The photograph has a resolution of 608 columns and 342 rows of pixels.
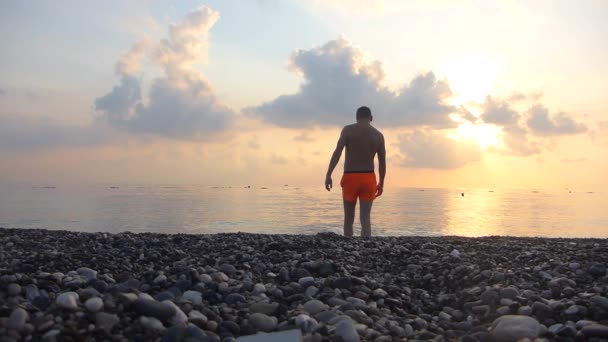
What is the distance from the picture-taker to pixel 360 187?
912cm

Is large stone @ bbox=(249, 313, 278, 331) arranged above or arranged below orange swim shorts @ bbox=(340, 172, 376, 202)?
below

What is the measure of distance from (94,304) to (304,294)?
174cm


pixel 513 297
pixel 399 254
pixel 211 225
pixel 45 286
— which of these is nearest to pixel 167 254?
pixel 45 286

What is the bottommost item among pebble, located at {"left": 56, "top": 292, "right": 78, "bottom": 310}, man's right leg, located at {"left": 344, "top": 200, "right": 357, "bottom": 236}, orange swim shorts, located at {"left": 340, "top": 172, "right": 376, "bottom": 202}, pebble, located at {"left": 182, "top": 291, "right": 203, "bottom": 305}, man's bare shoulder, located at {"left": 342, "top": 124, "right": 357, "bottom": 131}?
pebble, located at {"left": 182, "top": 291, "right": 203, "bottom": 305}

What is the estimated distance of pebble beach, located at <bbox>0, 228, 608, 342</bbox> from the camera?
330 cm

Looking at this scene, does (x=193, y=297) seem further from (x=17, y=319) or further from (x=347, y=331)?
(x=347, y=331)

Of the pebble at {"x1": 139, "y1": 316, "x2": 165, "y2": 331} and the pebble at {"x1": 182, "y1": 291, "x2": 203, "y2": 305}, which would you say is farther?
the pebble at {"x1": 182, "y1": 291, "x2": 203, "y2": 305}

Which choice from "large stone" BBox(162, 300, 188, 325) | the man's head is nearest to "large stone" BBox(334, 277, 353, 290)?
"large stone" BBox(162, 300, 188, 325)

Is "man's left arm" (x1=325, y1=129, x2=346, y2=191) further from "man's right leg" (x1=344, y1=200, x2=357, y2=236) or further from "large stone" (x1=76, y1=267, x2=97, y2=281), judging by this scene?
"large stone" (x1=76, y1=267, x2=97, y2=281)

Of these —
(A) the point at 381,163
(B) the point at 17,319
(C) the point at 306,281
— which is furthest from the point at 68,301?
(A) the point at 381,163

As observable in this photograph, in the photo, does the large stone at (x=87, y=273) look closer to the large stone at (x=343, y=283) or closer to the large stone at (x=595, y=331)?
the large stone at (x=343, y=283)

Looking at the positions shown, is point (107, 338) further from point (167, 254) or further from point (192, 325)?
point (167, 254)

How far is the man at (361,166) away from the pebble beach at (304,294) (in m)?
2.20

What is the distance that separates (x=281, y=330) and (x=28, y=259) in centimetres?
383
